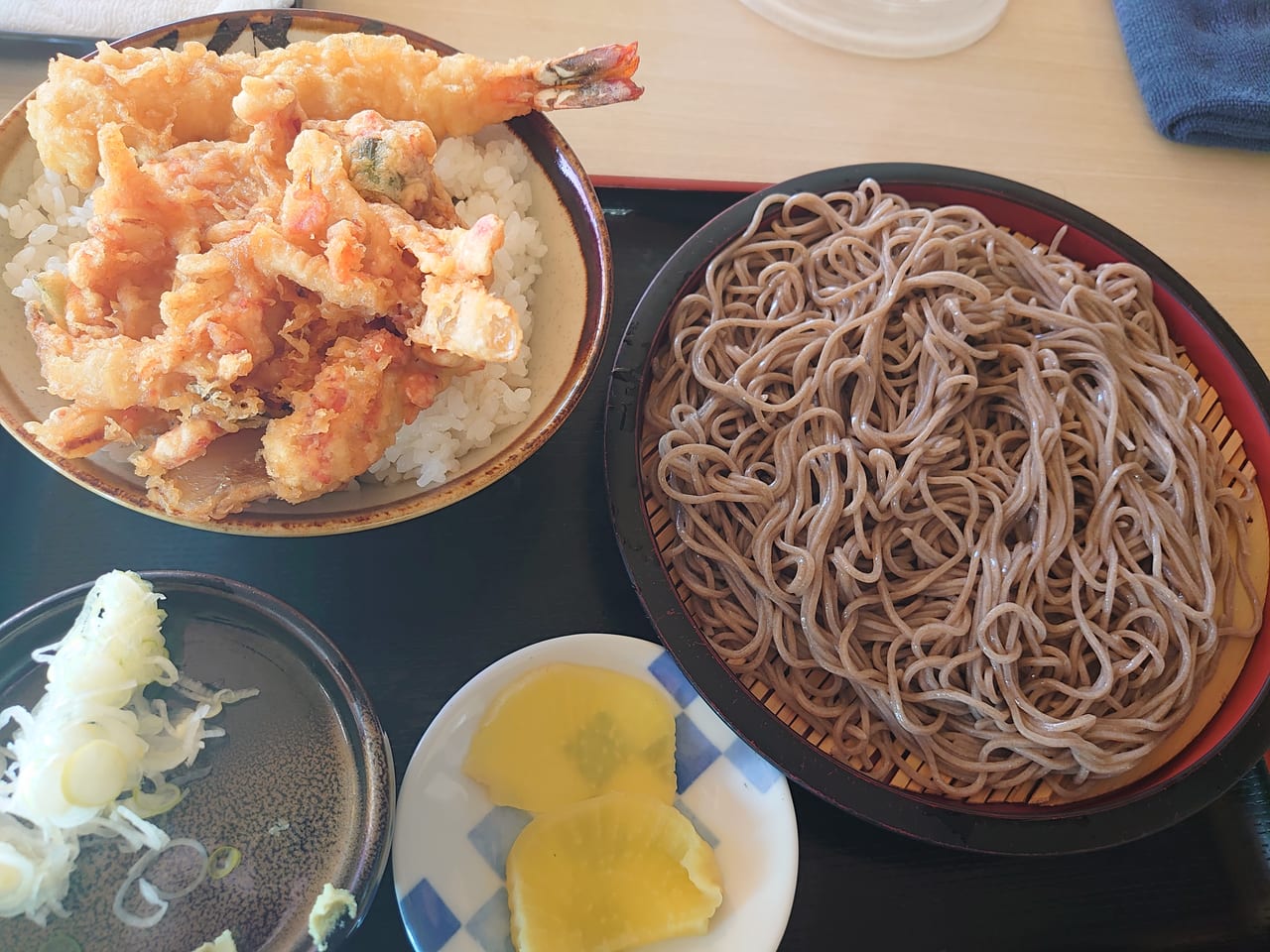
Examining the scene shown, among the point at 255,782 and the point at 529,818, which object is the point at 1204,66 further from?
the point at 255,782

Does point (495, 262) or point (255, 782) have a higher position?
point (495, 262)

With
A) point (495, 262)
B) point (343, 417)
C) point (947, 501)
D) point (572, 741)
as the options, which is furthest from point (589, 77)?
point (572, 741)

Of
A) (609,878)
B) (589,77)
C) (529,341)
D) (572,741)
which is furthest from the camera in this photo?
(529,341)

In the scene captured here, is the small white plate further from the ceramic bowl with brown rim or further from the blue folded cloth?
the blue folded cloth

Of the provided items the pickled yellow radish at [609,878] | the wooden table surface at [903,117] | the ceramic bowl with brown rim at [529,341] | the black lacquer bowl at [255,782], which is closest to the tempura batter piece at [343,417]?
the ceramic bowl with brown rim at [529,341]

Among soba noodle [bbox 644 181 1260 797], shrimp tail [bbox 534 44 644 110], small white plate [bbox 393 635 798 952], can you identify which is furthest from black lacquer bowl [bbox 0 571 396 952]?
shrimp tail [bbox 534 44 644 110]

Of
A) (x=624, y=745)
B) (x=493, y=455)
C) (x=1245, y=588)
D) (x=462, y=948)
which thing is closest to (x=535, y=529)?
(x=493, y=455)

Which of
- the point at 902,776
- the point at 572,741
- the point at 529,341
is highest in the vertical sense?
the point at 529,341
